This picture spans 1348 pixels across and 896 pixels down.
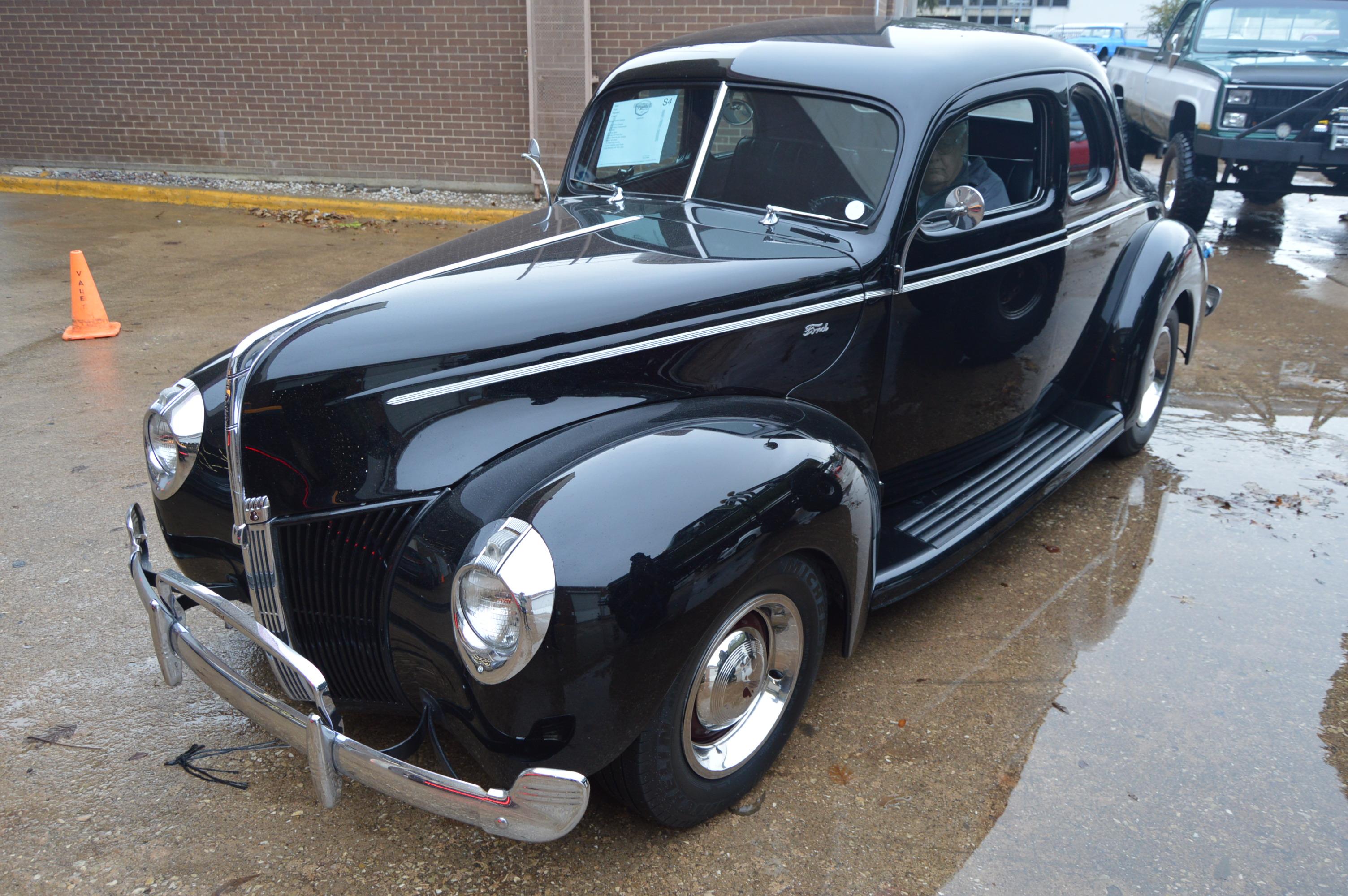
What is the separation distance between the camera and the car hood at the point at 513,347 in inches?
86.1

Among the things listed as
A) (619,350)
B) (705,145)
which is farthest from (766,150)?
(619,350)

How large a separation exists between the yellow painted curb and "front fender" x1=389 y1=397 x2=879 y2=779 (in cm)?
739

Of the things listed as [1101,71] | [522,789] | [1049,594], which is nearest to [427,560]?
[522,789]

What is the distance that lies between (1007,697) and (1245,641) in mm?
923

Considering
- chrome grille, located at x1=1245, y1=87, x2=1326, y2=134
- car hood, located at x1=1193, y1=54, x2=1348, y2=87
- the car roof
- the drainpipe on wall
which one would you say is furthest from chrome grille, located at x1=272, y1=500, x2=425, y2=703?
car hood, located at x1=1193, y1=54, x2=1348, y2=87

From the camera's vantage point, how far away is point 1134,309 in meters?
4.04

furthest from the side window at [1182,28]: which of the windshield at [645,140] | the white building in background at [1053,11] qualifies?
the white building in background at [1053,11]

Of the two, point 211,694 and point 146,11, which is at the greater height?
point 146,11

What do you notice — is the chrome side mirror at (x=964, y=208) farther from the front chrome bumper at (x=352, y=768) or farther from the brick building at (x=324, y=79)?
the brick building at (x=324, y=79)

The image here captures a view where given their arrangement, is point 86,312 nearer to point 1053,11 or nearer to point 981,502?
point 981,502

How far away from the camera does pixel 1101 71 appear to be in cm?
409

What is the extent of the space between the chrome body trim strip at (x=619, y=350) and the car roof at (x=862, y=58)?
0.74 metres

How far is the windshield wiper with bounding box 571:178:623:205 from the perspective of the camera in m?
3.38

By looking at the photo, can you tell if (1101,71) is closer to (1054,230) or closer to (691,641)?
(1054,230)
